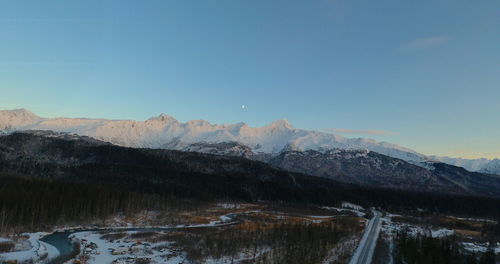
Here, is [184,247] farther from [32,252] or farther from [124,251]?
[32,252]

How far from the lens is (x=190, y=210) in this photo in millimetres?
167875

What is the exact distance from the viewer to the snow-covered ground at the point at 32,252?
189ft

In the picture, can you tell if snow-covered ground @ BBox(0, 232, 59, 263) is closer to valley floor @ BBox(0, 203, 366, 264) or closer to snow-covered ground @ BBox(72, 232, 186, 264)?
valley floor @ BBox(0, 203, 366, 264)

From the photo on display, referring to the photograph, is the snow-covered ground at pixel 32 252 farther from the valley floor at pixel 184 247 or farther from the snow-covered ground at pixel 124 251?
the snow-covered ground at pixel 124 251

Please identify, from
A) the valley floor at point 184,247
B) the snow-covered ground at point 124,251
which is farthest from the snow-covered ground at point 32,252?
the snow-covered ground at point 124,251

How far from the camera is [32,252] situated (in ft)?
207

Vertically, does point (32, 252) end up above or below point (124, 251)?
above

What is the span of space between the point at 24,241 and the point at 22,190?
135 ft

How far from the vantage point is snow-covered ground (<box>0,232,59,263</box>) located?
57.7 metres

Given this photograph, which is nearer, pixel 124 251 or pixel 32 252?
pixel 32 252

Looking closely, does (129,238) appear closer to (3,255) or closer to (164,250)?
(164,250)

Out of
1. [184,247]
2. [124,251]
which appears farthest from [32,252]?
[184,247]

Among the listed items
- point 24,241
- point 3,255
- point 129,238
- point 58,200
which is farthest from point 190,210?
point 3,255

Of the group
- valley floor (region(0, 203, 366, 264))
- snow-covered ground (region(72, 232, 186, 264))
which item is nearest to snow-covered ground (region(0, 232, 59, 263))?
valley floor (region(0, 203, 366, 264))
